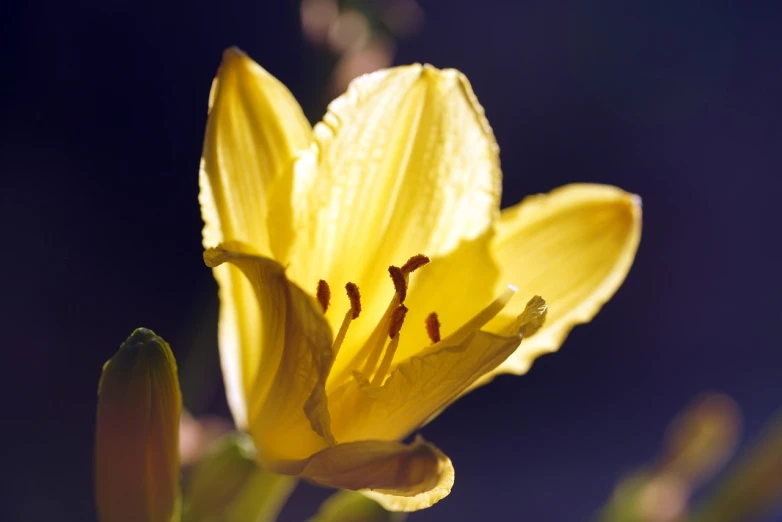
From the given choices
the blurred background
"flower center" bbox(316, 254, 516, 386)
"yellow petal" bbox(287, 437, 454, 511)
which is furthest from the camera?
the blurred background

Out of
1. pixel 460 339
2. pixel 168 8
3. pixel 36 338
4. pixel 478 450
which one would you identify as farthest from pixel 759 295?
pixel 460 339

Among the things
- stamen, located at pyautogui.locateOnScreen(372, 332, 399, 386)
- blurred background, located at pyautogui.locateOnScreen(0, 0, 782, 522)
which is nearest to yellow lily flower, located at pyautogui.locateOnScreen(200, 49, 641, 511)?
stamen, located at pyautogui.locateOnScreen(372, 332, 399, 386)

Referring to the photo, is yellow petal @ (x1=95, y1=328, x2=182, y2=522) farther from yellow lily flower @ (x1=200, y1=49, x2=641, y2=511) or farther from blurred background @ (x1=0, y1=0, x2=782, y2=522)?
blurred background @ (x1=0, y1=0, x2=782, y2=522)

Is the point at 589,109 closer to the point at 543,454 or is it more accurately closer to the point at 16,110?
the point at 543,454

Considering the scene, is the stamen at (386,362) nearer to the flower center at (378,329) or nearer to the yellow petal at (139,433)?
the flower center at (378,329)

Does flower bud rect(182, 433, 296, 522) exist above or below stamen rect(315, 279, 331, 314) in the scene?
below

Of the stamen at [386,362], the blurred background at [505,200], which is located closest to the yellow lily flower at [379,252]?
the stamen at [386,362]

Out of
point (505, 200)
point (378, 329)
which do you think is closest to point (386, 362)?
point (378, 329)

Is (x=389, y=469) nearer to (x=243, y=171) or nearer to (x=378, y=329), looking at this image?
(x=378, y=329)
